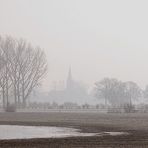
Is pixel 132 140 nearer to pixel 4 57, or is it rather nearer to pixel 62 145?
pixel 62 145

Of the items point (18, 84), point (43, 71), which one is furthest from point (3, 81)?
point (43, 71)

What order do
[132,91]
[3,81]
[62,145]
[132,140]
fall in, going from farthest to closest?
[132,91] < [3,81] < [132,140] < [62,145]

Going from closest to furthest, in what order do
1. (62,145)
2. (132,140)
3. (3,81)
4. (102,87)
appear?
(62,145)
(132,140)
(3,81)
(102,87)

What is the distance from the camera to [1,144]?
2511 cm

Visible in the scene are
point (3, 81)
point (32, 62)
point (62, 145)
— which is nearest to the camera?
point (62, 145)

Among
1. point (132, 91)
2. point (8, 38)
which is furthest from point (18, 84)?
point (132, 91)

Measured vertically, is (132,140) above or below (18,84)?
below

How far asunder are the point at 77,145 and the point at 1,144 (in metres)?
4.61

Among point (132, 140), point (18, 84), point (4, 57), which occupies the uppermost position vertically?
point (4, 57)

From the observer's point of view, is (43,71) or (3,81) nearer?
(3,81)

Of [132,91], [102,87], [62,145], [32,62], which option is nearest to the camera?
[62,145]

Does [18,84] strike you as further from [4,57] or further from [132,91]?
[132,91]

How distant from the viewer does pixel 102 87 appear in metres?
142

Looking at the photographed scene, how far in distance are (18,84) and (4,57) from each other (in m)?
6.88
